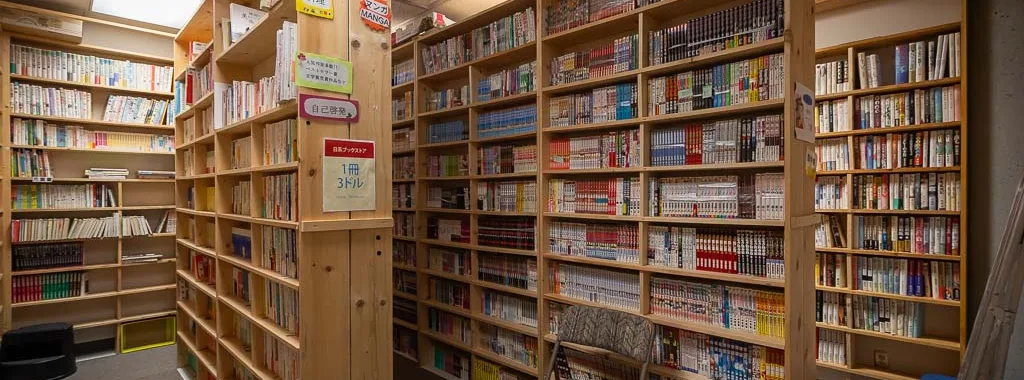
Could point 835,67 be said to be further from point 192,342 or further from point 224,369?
point 192,342

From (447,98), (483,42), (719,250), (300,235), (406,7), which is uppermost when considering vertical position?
(406,7)

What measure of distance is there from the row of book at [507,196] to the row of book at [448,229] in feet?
0.71

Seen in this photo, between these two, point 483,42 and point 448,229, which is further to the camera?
point 448,229

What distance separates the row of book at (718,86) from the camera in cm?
200

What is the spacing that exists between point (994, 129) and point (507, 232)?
2.82 metres

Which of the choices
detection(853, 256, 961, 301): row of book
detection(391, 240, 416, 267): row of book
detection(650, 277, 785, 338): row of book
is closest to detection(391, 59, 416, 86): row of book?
detection(391, 240, 416, 267): row of book

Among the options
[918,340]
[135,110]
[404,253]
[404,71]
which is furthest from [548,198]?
[135,110]

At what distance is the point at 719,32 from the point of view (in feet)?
7.00

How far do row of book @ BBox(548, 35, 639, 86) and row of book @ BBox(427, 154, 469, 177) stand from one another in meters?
0.95

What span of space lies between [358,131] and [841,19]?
3.12 metres

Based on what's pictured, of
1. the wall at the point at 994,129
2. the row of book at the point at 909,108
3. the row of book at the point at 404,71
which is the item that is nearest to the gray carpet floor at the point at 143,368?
the row of book at the point at 404,71

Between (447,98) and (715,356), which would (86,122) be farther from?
(715,356)

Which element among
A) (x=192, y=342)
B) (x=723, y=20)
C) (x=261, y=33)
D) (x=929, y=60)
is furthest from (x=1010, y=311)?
(x=192, y=342)

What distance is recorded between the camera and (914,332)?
2805mm
